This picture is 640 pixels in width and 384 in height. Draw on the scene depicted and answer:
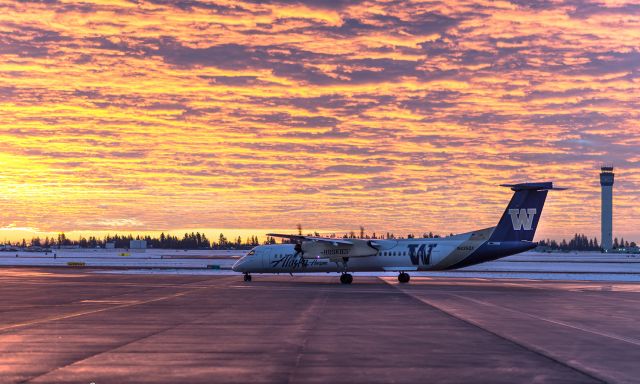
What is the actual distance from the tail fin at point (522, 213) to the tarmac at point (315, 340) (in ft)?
51.6

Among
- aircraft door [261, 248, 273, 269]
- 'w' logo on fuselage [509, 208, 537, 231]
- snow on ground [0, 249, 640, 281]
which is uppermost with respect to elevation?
'w' logo on fuselage [509, 208, 537, 231]

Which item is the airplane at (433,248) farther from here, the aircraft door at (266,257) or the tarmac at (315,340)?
the tarmac at (315,340)

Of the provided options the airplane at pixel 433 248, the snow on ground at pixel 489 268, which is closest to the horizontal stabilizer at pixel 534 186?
the airplane at pixel 433 248

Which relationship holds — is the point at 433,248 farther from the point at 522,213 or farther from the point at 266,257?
the point at 266,257

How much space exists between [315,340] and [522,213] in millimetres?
36186

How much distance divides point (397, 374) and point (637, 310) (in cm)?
2039

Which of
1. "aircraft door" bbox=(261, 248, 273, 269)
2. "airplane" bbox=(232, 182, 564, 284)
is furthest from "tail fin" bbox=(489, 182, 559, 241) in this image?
"aircraft door" bbox=(261, 248, 273, 269)

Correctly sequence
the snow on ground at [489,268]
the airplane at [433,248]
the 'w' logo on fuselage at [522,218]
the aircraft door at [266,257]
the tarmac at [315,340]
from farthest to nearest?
1. the snow on ground at [489,268]
2. the aircraft door at [266,257]
3. the 'w' logo on fuselage at [522,218]
4. the airplane at [433,248]
5. the tarmac at [315,340]

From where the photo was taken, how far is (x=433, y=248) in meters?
52.5

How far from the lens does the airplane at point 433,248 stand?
169ft

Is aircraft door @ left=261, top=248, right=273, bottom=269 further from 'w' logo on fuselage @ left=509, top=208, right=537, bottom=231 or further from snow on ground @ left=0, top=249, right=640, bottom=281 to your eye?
'w' logo on fuselage @ left=509, top=208, right=537, bottom=231

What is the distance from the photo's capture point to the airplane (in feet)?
169

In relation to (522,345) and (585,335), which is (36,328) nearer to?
(522,345)

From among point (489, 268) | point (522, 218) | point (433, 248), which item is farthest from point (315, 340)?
point (489, 268)
